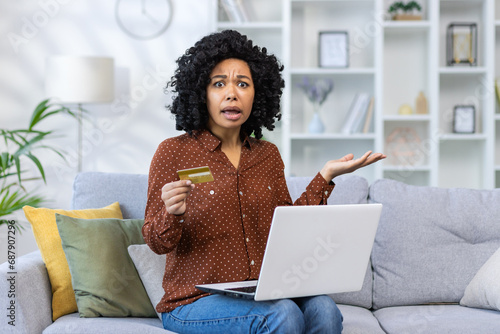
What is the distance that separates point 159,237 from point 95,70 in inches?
84.3

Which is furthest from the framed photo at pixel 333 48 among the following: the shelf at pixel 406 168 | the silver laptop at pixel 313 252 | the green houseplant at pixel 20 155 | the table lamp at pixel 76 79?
the silver laptop at pixel 313 252

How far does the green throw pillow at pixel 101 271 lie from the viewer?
1790 mm

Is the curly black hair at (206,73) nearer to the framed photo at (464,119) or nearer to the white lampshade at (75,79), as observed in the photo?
the white lampshade at (75,79)

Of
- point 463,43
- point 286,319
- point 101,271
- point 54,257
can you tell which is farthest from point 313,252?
point 463,43

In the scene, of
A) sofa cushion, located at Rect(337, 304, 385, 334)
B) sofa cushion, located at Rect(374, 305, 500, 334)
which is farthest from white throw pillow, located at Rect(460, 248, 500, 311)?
sofa cushion, located at Rect(337, 304, 385, 334)

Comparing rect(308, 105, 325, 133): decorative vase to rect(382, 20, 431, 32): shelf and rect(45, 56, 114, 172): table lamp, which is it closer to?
rect(382, 20, 431, 32): shelf

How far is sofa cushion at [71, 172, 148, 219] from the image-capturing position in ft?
7.09

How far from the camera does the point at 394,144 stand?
3.84 m

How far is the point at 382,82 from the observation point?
3.65 meters

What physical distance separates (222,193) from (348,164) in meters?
0.36

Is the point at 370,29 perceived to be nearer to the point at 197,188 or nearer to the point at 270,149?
the point at 270,149

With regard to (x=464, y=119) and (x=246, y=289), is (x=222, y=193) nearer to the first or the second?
(x=246, y=289)

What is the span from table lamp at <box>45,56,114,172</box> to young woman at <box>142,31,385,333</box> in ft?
5.73

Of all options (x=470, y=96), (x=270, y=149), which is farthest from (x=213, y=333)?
(x=470, y=96)
